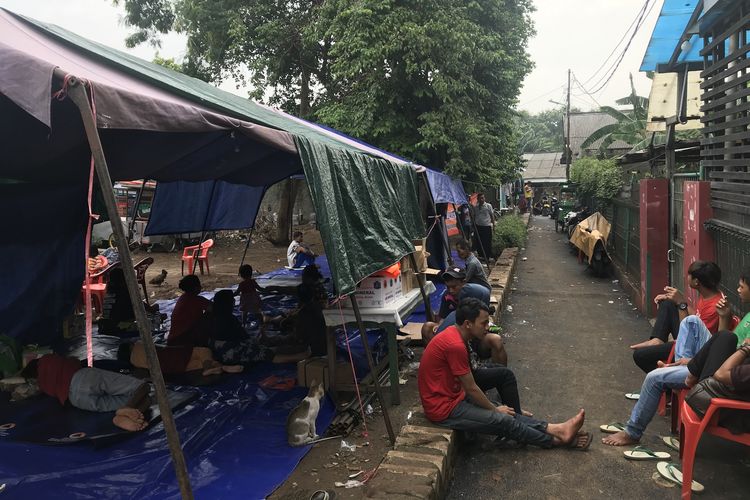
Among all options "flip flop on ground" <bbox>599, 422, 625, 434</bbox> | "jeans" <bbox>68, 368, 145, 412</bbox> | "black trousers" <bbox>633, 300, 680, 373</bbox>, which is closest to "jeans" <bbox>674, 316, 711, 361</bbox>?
"black trousers" <bbox>633, 300, 680, 373</bbox>

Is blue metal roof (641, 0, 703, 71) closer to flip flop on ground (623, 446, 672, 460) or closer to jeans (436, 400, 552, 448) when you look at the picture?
flip flop on ground (623, 446, 672, 460)

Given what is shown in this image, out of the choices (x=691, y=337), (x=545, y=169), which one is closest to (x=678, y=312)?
(x=691, y=337)

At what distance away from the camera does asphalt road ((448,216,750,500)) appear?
3.44m

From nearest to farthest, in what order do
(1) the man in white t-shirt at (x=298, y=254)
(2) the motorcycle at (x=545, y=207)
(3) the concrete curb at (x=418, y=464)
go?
(3) the concrete curb at (x=418, y=464) → (1) the man in white t-shirt at (x=298, y=254) → (2) the motorcycle at (x=545, y=207)

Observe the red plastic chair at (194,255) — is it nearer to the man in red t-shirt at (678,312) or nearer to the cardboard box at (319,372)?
the cardboard box at (319,372)

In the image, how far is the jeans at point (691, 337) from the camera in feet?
12.6

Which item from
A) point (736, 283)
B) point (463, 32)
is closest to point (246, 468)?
point (736, 283)

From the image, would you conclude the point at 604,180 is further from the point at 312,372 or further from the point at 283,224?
the point at 283,224

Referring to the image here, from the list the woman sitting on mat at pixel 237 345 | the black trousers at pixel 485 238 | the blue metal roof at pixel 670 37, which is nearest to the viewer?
the woman sitting on mat at pixel 237 345

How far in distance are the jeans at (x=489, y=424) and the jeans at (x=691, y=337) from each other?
125 centimetres

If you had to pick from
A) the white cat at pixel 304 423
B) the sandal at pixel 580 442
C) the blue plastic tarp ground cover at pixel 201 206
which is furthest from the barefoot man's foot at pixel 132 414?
the blue plastic tarp ground cover at pixel 201 206

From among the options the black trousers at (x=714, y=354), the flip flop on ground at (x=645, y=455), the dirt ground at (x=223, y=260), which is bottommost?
the flip flop on ground at (x=645, y=455)

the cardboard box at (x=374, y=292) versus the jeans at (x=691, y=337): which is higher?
the cardboard box at (x=374, y=292)

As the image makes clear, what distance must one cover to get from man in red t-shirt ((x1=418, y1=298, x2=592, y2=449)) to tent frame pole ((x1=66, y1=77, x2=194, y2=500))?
6.31 ft
